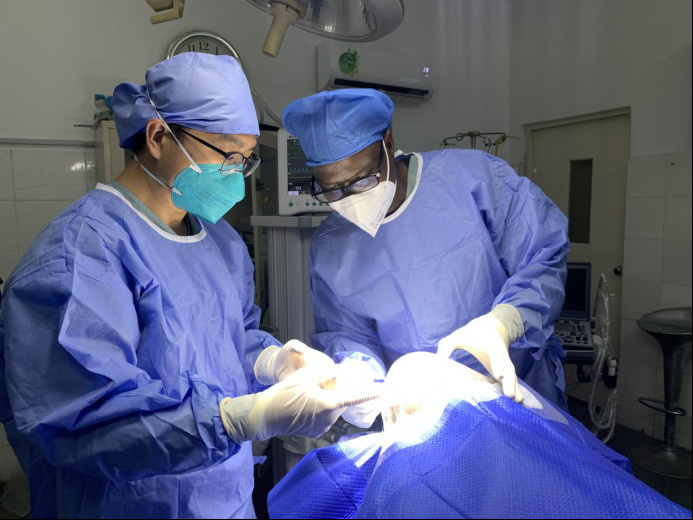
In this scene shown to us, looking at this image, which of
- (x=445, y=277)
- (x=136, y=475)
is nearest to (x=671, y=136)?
(x=445, y=277)

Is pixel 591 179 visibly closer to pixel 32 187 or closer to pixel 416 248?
pixel 416 248

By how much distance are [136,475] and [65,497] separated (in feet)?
0.68

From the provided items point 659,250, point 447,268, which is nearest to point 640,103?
point 659,250

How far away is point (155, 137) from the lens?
1.11m

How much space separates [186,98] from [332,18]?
0.46 m

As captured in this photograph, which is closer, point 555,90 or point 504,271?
point 504,271

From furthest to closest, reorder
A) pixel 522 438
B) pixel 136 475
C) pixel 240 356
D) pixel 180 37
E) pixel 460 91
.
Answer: pixel 460 91, pixel 180 37, pixel 240 356, pixel 522 438, pixel 136 475

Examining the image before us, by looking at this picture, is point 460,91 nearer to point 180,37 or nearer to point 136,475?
point 180,37

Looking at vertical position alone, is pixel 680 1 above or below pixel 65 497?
above

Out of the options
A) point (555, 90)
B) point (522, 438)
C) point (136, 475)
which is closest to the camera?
point (136, 475)

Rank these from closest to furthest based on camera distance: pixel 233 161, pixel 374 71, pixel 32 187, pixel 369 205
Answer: pixel 233 161 < pixel 369 205 < pixel 32 187 < pixel 374 71

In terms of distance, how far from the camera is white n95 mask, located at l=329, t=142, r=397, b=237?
4.47ft

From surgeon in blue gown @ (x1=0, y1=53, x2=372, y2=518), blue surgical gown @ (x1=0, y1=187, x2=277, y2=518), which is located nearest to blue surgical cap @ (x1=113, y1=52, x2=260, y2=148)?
surgeon in blue gown @ (x1=0, y1=53, x2=372, y2=518)

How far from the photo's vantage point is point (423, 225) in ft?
4.66
